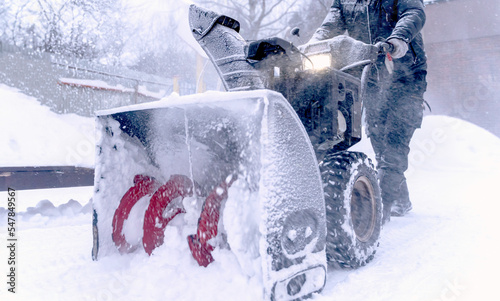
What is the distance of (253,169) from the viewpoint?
168 cm

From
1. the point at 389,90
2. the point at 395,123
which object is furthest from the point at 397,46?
the point at 395,123

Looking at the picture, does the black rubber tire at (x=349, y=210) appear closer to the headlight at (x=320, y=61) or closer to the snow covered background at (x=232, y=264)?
the snow covered background at (x=232, y=264)

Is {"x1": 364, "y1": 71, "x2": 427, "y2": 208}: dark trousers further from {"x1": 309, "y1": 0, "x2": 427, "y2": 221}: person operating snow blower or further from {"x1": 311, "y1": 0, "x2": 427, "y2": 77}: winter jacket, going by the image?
{"x1": 311, "y1": 0, "x2": 427, "y2": 77}: winter jacket

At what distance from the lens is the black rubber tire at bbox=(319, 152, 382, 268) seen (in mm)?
2021

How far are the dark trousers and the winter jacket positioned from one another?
16 cm

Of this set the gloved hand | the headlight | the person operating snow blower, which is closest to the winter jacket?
the person operating snow blower

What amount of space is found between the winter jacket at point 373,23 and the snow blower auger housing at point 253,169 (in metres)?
1.09

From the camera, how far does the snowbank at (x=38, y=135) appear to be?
6.89 meters

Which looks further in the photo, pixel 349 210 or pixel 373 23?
pixel 373 23

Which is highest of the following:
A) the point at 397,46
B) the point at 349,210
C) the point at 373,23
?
the point at 373,23

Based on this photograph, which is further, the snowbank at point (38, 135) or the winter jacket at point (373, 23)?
the snowbank at point (38, 135)

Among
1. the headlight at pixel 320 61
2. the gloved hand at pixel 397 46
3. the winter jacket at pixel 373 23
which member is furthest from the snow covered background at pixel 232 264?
the winter jacket at pixel 373 23

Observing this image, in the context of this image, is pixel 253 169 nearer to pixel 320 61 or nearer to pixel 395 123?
pixel 320 61

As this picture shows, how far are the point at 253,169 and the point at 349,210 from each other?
70cm
